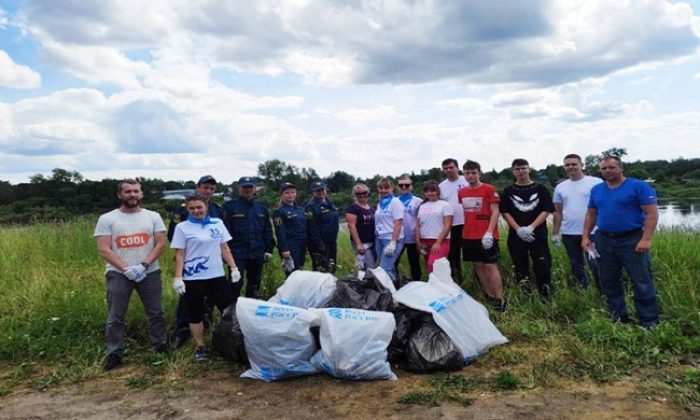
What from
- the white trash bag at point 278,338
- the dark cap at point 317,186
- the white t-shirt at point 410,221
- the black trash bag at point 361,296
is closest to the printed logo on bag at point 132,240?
the white trash bag at point 278,338

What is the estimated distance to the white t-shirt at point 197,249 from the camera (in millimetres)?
4086

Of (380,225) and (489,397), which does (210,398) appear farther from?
(380,225)

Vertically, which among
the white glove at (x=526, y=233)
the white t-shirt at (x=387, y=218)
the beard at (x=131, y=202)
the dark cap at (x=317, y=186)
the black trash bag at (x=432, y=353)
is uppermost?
the dark cap at (x=317, y=186)

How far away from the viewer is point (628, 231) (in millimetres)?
4102

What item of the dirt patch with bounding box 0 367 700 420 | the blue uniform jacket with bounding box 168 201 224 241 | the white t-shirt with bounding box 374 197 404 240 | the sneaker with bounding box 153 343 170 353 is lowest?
the dirt patch with bounding box 0 367 700 420

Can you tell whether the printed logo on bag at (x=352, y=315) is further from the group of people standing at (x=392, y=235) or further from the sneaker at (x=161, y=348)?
the sneaker at (x=161, y=348)

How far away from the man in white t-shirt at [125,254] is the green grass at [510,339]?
1.07 ft

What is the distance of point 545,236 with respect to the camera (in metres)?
4.96

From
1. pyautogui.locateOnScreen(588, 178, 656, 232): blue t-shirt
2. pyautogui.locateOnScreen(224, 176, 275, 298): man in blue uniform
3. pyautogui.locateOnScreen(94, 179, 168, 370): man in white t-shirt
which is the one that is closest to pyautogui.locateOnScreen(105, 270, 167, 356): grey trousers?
pyautogui.locateOnScreen(94, 179, 168, 370): man in white t-shirt

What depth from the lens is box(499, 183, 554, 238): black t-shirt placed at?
4930mm

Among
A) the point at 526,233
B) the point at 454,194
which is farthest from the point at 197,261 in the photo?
the point at 526,233

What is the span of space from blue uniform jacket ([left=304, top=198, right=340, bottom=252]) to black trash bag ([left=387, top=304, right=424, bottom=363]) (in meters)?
1.92

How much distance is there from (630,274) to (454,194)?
1.91 metres

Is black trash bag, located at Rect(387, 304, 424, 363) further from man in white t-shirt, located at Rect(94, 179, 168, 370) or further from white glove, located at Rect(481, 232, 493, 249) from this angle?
man in white t-shirt, located at Rect(94, 179, 168, 370)
